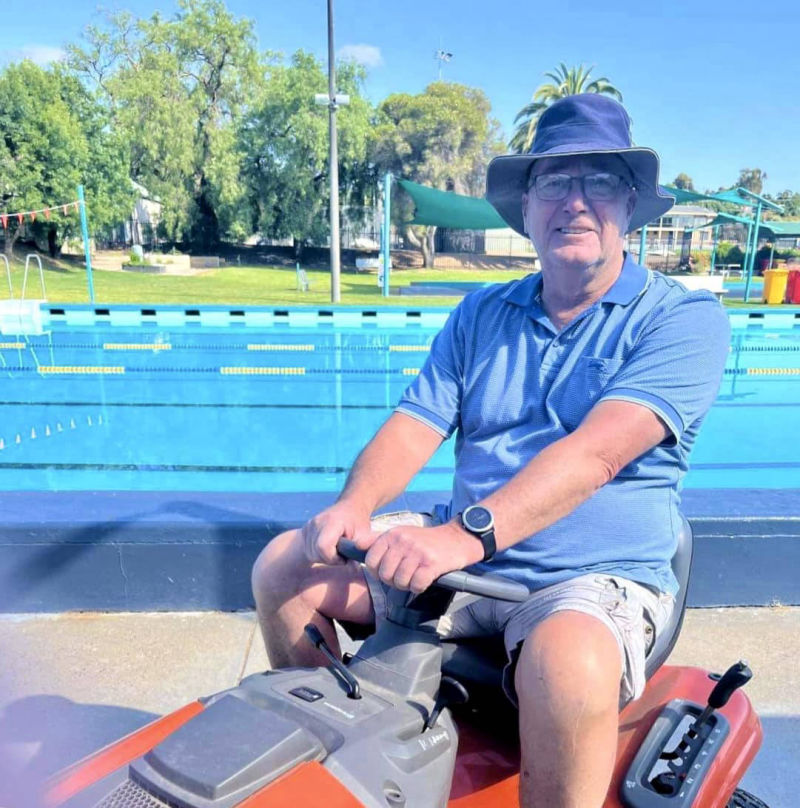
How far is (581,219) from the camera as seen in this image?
4.53 feet

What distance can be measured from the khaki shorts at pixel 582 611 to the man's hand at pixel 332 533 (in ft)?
0.54

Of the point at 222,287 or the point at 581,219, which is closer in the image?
the point at 581,219

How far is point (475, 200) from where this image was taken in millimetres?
15453

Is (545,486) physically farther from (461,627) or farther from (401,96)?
(401,96)

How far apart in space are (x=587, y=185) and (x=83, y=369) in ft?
23.2

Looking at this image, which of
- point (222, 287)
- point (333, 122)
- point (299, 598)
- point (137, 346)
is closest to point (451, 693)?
point (299, 598)

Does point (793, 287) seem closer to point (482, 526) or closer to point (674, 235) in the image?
point (482, 526)

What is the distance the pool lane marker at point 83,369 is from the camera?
7273 mm

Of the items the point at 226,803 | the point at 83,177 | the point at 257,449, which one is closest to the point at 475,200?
the point at 257,449

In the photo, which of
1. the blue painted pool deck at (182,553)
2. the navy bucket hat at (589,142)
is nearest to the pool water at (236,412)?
the blue painted pool deck at (182,553)

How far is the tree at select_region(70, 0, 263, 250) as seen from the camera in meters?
23.5

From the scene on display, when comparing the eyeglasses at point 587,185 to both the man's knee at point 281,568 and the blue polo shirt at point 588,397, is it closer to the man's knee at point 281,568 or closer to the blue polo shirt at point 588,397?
the blue polo shirt at point 588,397

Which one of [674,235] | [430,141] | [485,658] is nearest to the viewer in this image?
[485,658]

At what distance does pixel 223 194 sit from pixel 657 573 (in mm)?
25010
